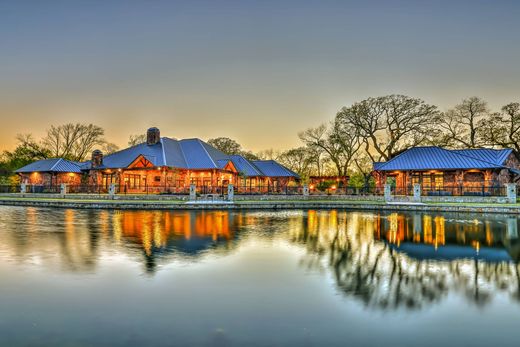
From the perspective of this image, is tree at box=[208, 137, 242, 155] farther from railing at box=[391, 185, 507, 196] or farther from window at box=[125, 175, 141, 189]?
railing at box=[391, 185, 507, 196]

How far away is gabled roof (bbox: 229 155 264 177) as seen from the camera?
47.3 meters

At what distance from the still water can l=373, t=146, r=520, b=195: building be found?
81.7ft

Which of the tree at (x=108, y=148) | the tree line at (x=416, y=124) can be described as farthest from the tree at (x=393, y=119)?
the tree at (x=108, y=148)

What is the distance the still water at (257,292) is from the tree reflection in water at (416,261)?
1.8 inches

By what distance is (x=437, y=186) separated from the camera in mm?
36719

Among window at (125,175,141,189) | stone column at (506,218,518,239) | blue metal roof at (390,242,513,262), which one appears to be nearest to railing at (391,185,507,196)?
stone column at (506,218,518,239)

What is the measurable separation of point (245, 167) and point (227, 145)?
1786cm

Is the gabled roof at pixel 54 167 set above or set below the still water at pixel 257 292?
above

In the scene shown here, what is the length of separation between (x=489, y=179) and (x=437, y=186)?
4.64 meters

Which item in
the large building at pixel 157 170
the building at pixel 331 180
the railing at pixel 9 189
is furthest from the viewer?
the building at pixel 331 180

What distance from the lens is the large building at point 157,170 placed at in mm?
40844

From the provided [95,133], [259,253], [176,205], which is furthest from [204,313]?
[95,133]

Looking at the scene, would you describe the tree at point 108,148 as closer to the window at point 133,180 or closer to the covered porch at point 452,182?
the window at point 133,180

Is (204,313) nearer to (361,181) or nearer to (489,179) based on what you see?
(489,179)
